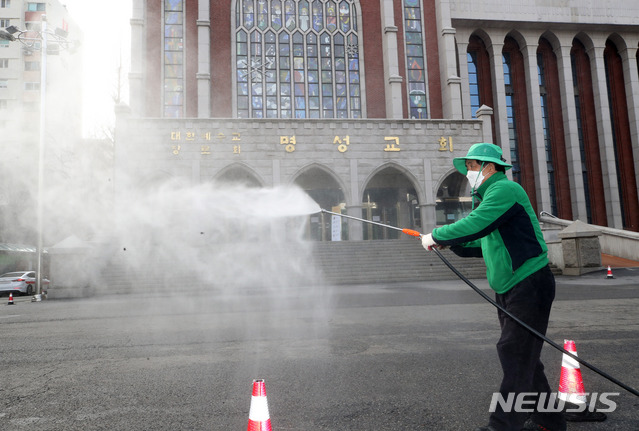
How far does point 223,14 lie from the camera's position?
29516 millimetres

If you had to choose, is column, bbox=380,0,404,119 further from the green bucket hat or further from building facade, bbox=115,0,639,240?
the green bucket hat

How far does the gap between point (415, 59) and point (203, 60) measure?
14.6m

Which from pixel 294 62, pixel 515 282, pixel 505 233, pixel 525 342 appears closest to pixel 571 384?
pixel 525 342

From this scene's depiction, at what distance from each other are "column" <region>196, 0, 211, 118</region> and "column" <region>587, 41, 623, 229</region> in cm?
2959

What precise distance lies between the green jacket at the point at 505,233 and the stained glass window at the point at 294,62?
27093mm

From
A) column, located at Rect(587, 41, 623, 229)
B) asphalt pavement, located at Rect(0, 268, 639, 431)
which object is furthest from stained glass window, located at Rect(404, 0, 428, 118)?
asphalt pavement, located at Rect(0, 268, 639, 431)

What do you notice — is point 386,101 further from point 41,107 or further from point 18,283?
point 18,283

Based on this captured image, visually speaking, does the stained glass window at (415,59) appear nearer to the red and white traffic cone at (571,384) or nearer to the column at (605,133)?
the column at (605,133)

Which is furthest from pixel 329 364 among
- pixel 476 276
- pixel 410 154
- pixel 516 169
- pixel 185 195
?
pixel 516 169

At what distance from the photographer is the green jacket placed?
307 cm

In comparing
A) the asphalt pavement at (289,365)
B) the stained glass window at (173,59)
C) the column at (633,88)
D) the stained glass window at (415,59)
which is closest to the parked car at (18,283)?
the stained glass window at (173,59)

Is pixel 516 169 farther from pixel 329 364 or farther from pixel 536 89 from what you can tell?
pixel 329 364

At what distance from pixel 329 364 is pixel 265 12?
97.1ft

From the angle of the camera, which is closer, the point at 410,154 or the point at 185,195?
the point at 185,195
